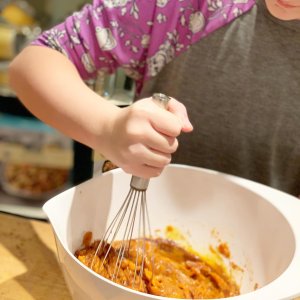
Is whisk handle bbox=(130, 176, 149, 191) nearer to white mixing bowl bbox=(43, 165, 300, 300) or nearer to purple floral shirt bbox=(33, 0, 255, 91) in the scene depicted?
white mixing bowl bbox=(43, 165, 300, 300)

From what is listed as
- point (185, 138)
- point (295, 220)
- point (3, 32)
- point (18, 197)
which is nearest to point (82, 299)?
point (295, 220)

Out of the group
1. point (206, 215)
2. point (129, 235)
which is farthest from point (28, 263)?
point (206, 215)

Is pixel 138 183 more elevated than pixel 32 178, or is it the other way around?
pixel 138 183

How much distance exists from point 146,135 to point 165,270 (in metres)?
0.20

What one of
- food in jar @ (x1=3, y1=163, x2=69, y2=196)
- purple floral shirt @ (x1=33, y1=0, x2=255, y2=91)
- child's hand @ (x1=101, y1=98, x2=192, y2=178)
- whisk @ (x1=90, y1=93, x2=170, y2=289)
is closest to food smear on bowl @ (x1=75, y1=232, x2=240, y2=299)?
whisk @ (x1=90, y1=93, x2=170, y2=289)

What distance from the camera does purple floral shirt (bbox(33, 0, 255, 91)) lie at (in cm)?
70

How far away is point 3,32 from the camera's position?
1.60 metres

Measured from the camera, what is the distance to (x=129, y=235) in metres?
0.62

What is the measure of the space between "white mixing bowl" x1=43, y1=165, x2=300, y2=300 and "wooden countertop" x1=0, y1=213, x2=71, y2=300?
0.07 metres

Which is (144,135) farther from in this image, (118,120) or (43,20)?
(43,20)

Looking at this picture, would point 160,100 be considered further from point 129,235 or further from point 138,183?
point 129,235

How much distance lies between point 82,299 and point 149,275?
0.11 metres

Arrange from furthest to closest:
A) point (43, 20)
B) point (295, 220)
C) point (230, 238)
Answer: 1. point (43, 20)
2. point (230, 238)
3. point (295, 220)

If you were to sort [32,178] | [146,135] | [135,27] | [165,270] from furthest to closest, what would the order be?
[32,178]
[135,27]
[165,270]
[146,135]
